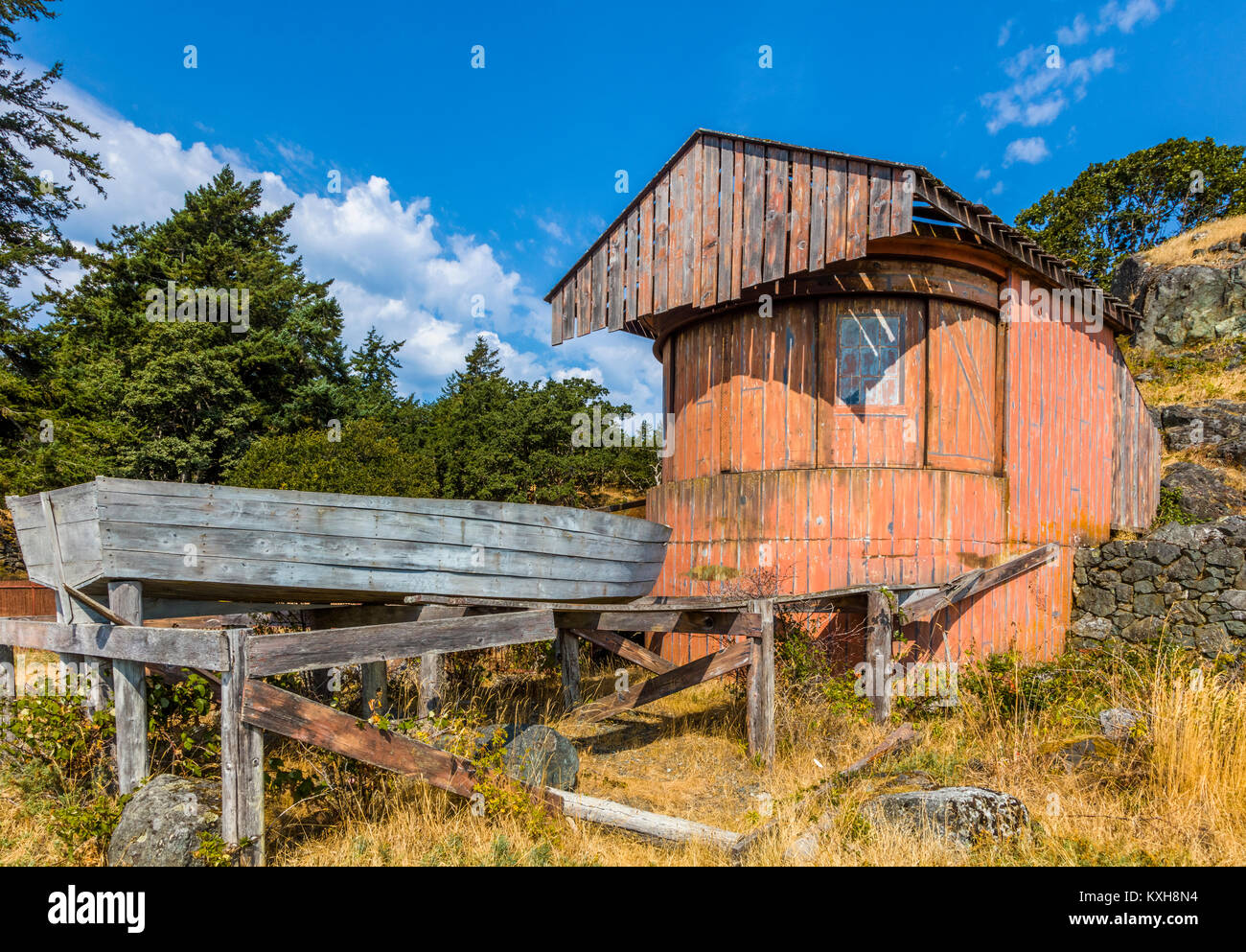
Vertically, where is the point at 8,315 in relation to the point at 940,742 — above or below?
above

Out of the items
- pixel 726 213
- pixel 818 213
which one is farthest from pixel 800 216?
pixel 726 213

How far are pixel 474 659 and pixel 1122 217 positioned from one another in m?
40.0

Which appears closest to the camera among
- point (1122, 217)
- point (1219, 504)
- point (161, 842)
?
point (161, 842)

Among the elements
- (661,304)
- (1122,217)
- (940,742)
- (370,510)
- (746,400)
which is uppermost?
(1122,217)

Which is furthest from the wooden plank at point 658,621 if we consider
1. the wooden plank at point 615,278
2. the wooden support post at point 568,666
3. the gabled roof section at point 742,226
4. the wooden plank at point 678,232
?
the wooden plank at point 615,278

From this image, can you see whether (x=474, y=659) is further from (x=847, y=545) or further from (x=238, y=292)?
(x=238, y=292)

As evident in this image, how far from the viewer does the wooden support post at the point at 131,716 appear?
5.32 metres

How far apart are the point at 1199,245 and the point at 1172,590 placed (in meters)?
26.6

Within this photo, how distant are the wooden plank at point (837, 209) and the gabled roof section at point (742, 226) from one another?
12mm

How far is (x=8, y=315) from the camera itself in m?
23.7

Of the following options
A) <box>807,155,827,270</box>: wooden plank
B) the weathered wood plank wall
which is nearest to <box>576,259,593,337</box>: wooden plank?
the weathered wood plank wall

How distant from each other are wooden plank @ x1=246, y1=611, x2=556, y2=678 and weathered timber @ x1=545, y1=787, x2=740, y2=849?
1.19 m

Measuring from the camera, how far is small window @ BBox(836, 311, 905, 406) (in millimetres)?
9711

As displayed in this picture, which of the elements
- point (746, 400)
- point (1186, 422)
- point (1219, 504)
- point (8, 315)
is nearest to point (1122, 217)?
point (1186, 422)
